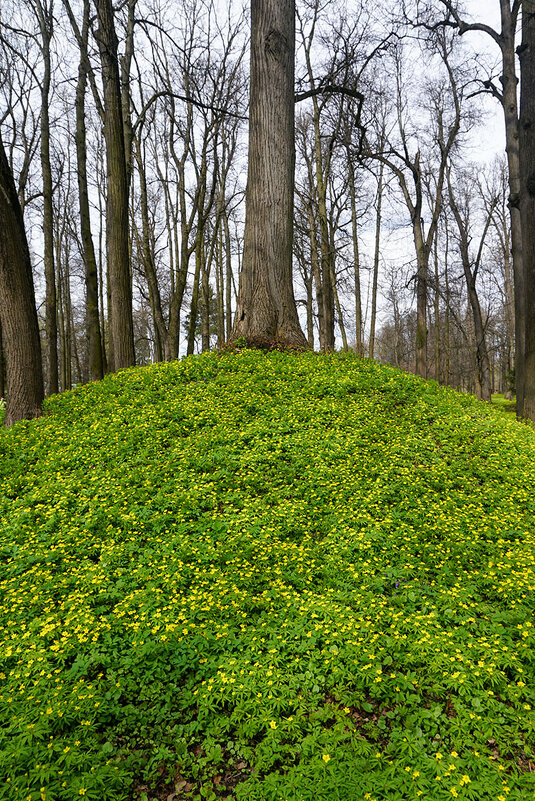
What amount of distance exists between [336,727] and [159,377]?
19.0 feet

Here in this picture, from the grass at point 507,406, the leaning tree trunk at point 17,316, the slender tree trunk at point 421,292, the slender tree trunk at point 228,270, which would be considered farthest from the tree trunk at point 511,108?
the slender tree trunk at point 228,270

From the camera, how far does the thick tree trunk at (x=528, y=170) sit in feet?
26.5

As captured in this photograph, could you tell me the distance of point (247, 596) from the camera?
3.45 m

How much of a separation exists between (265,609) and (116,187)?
8310 millimetres

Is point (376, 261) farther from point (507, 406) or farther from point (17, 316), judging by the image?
point (17, 316)

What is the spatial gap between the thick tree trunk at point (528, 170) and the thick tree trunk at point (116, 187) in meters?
7.36

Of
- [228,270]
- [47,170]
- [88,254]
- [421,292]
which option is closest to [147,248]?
[88,254]

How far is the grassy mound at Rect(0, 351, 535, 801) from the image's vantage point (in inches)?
94.9

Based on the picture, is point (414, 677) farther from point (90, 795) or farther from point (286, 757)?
point (90, 795)

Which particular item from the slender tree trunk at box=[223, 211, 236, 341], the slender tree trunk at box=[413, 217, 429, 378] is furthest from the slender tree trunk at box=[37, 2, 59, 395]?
the slender tree trunk at box=[413, 217, 429, 378]

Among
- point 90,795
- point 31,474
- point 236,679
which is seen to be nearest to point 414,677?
point 236,679

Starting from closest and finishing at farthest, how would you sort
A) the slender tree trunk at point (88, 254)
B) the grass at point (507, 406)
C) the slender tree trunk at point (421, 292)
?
the slender tree trunk at point (88, 254), the grass at point (507, 406), the slender tree trunk at point (421, 292)

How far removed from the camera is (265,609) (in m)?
3.44

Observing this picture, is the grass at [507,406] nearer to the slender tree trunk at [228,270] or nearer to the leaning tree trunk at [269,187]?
the leaning tree trunk at [269,187]
